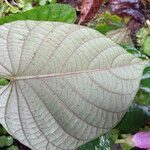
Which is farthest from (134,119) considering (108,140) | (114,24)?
(114,24)

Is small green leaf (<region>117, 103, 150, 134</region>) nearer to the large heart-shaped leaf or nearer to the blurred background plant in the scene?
the blurred background plant

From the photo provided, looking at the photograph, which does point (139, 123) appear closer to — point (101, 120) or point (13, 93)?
point (101, 120)

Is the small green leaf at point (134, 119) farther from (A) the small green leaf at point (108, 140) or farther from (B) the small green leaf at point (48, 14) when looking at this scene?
(B) the small green leaf at point (48, 14)

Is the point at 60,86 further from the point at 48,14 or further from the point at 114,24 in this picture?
the point at 114,24

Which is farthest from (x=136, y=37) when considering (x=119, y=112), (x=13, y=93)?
(x=13, y=93)

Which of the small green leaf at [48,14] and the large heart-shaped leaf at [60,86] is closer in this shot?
the large heart-shaped leaf at [60,86]

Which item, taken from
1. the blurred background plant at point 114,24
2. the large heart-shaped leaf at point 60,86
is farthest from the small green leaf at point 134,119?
the large heart-shaped leaf at point 60,86

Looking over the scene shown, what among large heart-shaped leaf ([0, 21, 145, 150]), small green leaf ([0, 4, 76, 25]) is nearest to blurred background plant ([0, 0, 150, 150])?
small green leaf ([0, 4, 76, 25])
